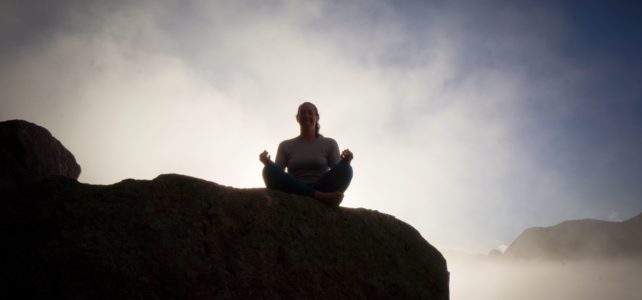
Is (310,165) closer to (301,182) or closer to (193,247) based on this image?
(301,182)

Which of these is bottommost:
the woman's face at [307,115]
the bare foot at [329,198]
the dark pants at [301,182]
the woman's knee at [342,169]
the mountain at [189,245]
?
the mountain at [189,245]

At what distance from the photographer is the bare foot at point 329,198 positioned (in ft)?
13.9

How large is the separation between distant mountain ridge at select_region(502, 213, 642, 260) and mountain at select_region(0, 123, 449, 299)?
658 ft

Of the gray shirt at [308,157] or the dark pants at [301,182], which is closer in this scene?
the dark pants at [301,182]

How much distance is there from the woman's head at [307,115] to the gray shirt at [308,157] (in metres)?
0.29

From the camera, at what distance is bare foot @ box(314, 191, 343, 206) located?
4240mm

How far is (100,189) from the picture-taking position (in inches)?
132

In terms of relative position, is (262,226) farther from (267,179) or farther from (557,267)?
(557,267)

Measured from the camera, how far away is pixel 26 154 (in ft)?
13.7

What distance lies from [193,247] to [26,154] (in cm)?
284

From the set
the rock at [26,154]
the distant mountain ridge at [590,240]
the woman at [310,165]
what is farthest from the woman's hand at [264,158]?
the distant mountain ridge at [590,240]

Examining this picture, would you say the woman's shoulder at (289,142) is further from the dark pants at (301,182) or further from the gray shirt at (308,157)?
the dark pants at (301,182)

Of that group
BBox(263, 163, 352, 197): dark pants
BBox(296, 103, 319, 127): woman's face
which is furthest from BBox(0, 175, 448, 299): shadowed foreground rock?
BBox(296, 103, 319, 127): woman's face

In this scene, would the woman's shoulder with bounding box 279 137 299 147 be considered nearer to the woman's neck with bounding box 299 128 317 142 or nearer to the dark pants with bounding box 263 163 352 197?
the woman's neck with bounding box 299 128 317 142
